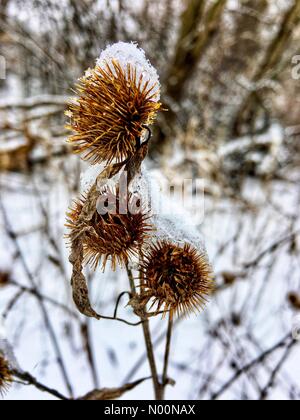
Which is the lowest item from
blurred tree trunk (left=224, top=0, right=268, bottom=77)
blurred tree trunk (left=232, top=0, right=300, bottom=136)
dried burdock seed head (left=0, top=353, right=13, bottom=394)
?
dried burdock seed head (left=0, top=353, right=13, bottom=394)

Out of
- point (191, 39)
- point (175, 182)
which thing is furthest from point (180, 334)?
point (191, 39)

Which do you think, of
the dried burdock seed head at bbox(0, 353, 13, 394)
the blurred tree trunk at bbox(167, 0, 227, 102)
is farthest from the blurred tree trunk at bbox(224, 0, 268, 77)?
the dried burdock seed head at bbox(0, 353, 13, 394)

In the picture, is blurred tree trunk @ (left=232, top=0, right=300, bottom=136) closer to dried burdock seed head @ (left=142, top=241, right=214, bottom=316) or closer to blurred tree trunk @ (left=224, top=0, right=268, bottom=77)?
blurred tree trunk @ (left=224, top=0, right=268, bottom=77)

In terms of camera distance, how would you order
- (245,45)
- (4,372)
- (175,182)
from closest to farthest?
1. (4,372)
2. (175,182)
3. (245,45)

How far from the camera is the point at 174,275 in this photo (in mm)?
868

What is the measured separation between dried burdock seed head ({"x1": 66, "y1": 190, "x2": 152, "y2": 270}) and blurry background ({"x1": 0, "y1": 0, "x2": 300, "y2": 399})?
49 cm

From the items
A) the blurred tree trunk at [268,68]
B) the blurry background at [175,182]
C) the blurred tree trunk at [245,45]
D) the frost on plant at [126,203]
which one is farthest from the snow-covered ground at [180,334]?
the blurred tree trunk at [245,45]

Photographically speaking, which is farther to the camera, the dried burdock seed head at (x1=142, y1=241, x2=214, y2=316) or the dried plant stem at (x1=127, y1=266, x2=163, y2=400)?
the dried plant stem at (x1=127, y1=266, x2=163, y2=400)

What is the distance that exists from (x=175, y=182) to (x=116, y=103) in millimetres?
1636

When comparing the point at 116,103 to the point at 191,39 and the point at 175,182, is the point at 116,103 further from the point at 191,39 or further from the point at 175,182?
the point at 191,39

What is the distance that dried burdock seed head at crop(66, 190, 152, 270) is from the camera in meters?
0.83

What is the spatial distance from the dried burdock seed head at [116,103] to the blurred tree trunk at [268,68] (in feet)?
9.30

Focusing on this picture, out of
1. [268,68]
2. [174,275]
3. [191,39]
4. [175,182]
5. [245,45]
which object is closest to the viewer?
[174,275]
